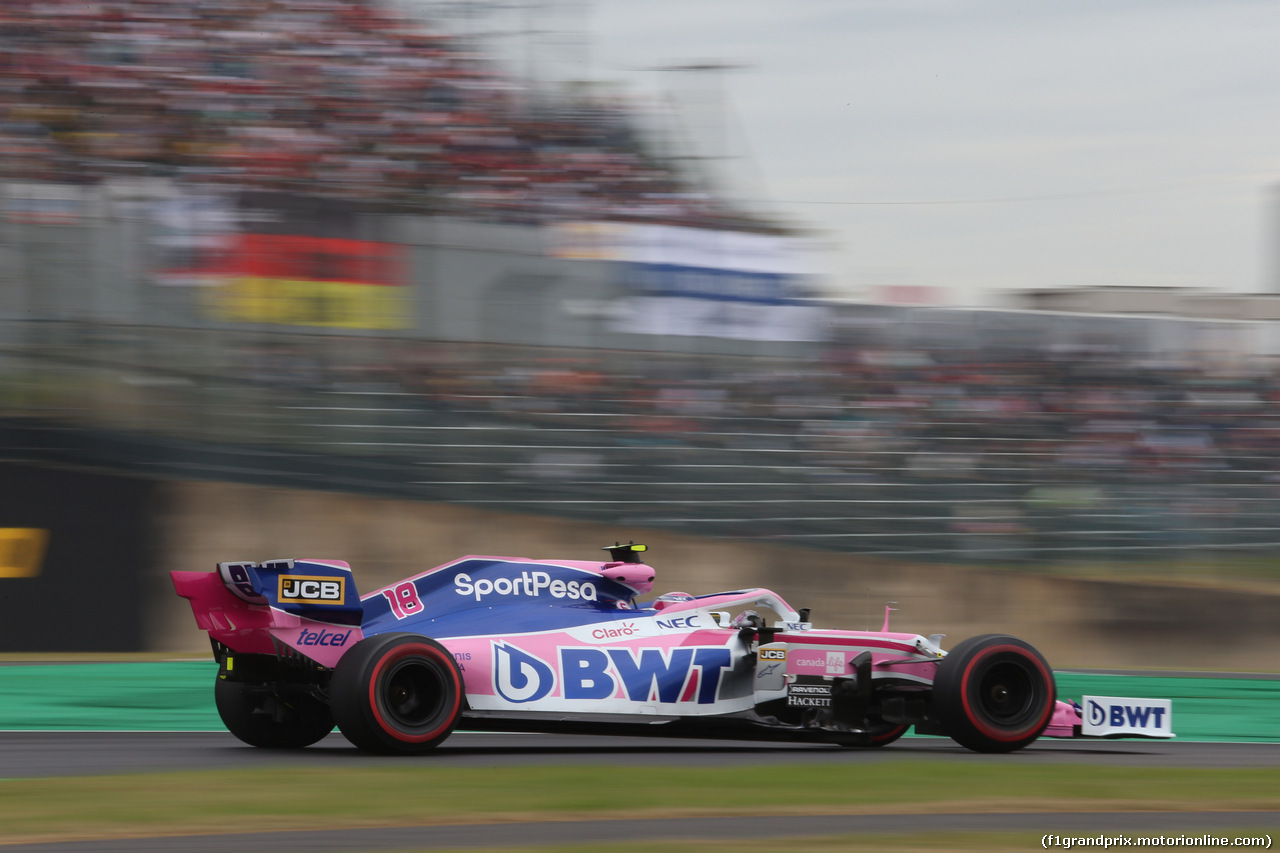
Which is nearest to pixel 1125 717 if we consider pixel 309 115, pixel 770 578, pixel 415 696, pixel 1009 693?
pixel 1009 693

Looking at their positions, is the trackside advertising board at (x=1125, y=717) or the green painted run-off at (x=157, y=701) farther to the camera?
the green painted run-off at (x=157, y=701)

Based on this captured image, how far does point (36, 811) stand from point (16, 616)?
6.69m

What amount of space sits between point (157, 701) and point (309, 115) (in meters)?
7.08

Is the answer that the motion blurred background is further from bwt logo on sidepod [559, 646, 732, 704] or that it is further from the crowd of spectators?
bwt logo on sidepod [559, 646, 732, 704]

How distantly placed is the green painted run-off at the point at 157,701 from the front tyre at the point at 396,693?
2425 millimetres

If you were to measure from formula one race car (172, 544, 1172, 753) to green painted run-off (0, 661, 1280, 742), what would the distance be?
5.79ft

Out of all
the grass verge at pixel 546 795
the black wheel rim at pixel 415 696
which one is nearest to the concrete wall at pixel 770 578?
the black wheel rim at pixel 415 696

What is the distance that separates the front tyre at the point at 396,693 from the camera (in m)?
6.93

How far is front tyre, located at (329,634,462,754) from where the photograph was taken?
22.7ft

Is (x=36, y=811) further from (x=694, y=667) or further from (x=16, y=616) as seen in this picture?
(x=16, y=616)

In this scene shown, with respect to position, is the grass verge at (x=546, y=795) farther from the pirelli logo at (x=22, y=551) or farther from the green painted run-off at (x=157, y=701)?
the pirelli logo at (x=22, y=551)

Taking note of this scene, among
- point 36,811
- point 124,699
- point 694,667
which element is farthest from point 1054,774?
point 124,699

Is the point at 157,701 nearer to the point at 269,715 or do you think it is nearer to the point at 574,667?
the point at 269,715

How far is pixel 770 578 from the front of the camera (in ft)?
46.5
